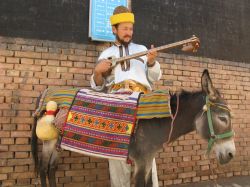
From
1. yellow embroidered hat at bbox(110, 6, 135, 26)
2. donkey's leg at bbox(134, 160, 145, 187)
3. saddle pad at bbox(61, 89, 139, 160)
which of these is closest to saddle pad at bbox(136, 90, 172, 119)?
saddle pad at bbox(61, 89, 139, 160)

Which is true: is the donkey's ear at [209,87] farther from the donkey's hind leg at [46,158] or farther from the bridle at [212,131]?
the donkey's hind leg at [46,158]

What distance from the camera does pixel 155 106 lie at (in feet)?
10.3

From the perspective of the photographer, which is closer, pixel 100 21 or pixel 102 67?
pixel 102 67

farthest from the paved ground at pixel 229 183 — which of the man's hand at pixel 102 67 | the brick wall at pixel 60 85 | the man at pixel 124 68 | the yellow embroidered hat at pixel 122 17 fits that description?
the yellow embroidered hat at pixel 122 17

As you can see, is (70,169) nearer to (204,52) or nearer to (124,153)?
(124,153)

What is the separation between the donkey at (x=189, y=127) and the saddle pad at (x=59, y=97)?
815 mm

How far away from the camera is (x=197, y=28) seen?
5.71 meters

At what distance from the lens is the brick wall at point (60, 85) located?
162 inches

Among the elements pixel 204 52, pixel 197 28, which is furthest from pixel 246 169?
pixel 197 28

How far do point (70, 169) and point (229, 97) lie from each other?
328 cm

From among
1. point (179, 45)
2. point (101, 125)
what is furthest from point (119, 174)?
point (179, 45)

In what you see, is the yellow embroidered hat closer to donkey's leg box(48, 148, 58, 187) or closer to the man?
the man

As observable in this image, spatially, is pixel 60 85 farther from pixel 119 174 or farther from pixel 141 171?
pixel 141 171

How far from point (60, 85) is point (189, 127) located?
2054 mm
